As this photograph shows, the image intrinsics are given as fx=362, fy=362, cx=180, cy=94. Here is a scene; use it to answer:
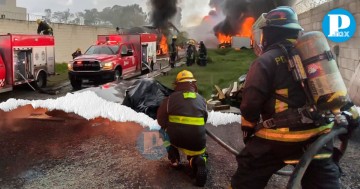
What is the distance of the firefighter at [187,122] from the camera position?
14.1ft

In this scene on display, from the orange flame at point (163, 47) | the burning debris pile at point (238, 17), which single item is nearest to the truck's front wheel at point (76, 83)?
the orange flame at point (163, 47)

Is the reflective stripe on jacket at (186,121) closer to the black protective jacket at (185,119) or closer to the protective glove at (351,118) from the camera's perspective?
the black protective jacket at (185,119)

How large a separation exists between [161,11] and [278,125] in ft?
118

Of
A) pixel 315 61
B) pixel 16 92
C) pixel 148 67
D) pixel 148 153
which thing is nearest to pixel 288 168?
pixel 148 153

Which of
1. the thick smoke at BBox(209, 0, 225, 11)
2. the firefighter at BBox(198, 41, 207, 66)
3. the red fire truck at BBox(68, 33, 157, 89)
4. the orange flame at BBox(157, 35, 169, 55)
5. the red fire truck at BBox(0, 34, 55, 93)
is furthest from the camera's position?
the thick smoke at BBox(209, 0, 225, 11)

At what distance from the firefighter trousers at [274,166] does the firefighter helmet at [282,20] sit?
0.91 meters

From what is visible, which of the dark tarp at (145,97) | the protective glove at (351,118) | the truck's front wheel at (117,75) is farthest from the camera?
the truck's front wheel at (117,75)

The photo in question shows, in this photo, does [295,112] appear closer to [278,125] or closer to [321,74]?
[278,125]

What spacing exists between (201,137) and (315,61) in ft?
6.45

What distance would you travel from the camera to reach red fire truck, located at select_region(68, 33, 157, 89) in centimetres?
1396

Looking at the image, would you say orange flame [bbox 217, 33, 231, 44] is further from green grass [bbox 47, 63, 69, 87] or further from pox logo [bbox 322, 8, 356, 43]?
pox logo [bbox 322, 8, 356, 43]

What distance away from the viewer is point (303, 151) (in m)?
2.79

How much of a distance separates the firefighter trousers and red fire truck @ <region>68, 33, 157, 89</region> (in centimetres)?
1170

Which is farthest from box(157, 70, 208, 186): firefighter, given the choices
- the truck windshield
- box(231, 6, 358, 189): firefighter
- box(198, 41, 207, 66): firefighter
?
box(198, 41, 207, 66): firefighter
